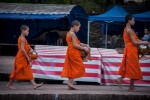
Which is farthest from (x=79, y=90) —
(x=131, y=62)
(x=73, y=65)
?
(x=131, y=62)

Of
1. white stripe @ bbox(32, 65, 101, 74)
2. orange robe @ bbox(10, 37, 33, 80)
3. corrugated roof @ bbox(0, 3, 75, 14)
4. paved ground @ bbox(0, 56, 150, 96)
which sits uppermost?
corrugated roof @ bbox(0, 3, 75, 14)

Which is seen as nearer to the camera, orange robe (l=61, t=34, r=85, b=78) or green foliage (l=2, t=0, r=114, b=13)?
orange robe (l=61, t=34, r=85, b=78)

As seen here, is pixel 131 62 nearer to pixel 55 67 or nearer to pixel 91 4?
pixel 55 67

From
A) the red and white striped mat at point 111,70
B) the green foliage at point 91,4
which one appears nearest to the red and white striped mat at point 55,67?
the red and white striped mat at point 111,70

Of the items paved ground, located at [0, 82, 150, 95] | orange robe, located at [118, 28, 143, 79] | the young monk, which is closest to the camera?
paved ground, located at [0, 82, 150, 95]

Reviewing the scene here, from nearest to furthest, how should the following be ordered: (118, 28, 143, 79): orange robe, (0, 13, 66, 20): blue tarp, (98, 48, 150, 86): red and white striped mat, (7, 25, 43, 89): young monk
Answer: (118, 28, 143, 79): orange robe < (7, 25, 43, 89): young monk < (98, 48, 150, 86): red and white striped mat < (0, 13, 66, 20): blue tarp

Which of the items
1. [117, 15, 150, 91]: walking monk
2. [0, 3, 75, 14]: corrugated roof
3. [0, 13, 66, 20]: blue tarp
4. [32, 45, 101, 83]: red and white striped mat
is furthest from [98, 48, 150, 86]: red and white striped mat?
[0, 3, 75, 14]: corrugated roof

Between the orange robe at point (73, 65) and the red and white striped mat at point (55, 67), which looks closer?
the orange robe at point (73, 65)

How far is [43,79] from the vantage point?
35.0 feet

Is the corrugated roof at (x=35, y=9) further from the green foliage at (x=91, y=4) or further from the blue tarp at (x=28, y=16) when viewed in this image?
the green foliage at (x=91, y=4)

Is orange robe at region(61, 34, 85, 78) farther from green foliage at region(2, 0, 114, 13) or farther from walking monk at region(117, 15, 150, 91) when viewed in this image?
green foliage at region(2, 0, 114, 13)

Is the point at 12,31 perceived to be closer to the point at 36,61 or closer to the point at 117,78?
the point at 36,61

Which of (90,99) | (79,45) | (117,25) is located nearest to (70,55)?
(79,45)

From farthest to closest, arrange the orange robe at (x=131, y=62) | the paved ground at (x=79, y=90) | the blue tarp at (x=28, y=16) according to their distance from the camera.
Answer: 1. the blue tarp at (x=28, y=16)
2. the orange robe at (x=131, y=62)
3. the paved ground at (x=79, y=90)
